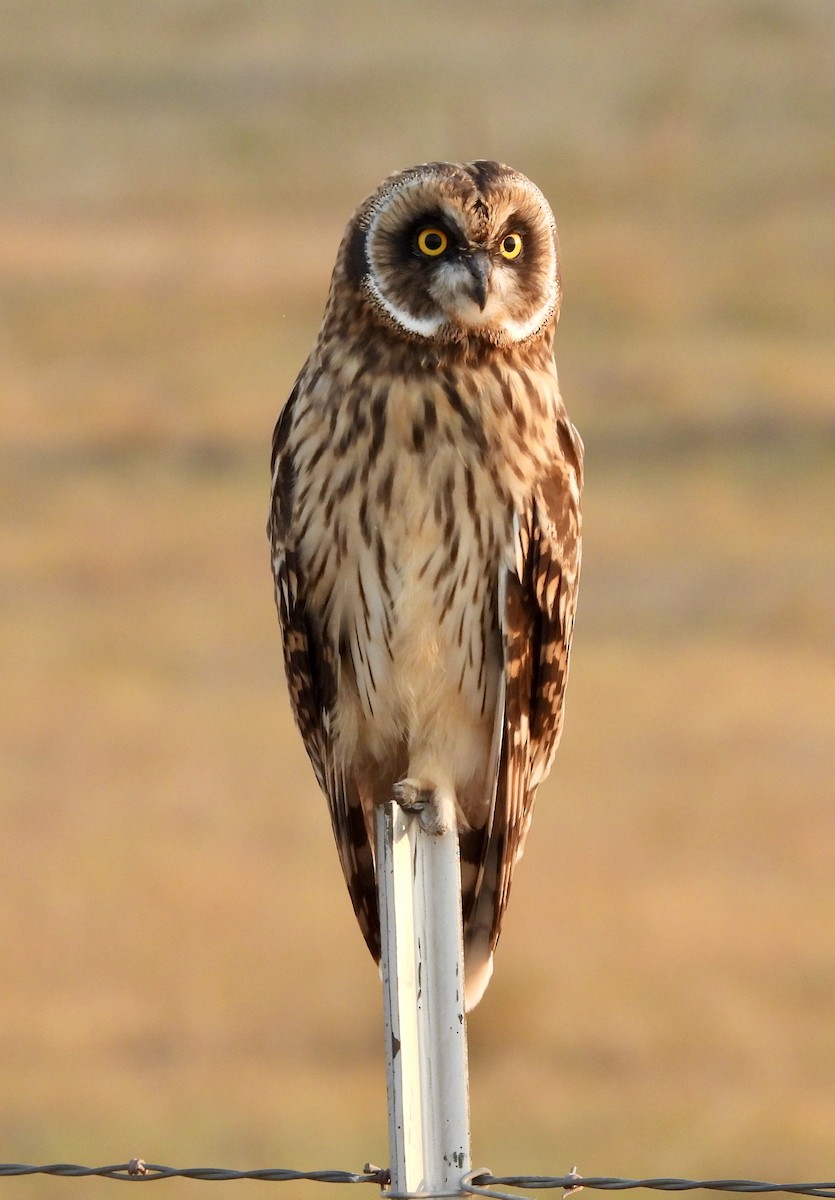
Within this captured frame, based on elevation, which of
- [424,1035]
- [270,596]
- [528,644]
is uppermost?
[270,596]

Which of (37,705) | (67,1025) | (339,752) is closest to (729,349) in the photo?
(37,705)

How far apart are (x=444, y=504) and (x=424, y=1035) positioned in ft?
4.98

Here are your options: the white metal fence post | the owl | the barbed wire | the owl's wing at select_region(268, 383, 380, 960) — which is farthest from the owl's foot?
the barbed wire

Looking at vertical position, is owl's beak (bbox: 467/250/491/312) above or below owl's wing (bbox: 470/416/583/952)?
above

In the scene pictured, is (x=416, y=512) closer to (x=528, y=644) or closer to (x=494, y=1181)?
(x=528, y=644)

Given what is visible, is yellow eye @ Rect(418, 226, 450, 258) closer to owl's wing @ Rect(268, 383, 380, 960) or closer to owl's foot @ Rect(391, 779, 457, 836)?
owl's wing @ Rect(268, 383, 380, 960)

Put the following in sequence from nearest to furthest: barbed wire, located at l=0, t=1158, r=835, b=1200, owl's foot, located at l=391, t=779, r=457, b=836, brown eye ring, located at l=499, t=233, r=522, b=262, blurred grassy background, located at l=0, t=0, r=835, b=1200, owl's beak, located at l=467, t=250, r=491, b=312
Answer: barbed wire, located at l=0, t=1158, r=835, b=1200 → owl's foot, located at l=391, t=779, r=457, b=836 → owl's beak, located at l=467, t=250, r=491, b=312 → brown eye ring, located at l=499, t=233, r=522, b=262 → blurred grassy background, located at l=0, t=0, r=835, b=1200

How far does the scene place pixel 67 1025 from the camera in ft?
48.2

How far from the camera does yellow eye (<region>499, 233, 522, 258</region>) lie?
4.68 metres

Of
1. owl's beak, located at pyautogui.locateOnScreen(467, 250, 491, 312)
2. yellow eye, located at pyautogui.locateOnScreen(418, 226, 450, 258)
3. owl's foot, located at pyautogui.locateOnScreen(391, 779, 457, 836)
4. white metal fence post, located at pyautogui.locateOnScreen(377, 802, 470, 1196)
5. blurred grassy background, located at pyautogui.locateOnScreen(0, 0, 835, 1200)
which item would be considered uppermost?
blurred grassy background, located at pyautogui.locateOnScreen(0, 0, 835, 1200)

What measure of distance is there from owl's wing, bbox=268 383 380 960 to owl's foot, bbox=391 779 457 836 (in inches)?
5.1

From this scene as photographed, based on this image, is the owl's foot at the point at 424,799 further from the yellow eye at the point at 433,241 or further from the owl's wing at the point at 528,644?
the yellow eye at the point at 433,241

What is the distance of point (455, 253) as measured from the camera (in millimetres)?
4652

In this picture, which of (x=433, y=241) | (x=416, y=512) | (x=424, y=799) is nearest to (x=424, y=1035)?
(x=424, y=799)
